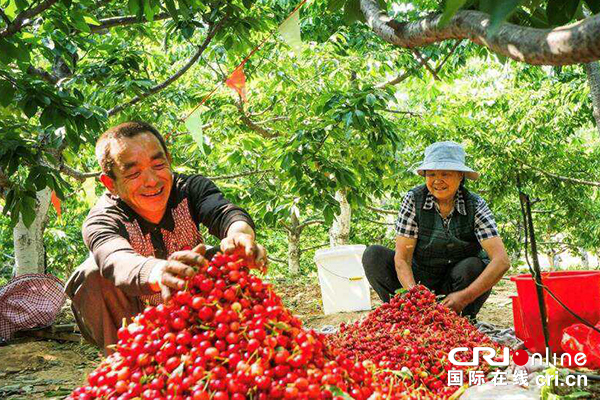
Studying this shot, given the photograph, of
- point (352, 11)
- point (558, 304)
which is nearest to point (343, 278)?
point (558, 304)

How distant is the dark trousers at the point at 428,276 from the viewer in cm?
307

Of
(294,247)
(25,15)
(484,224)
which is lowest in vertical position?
(294,247)

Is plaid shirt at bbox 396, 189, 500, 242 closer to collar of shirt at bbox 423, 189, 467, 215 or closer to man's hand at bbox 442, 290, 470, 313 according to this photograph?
collar of shirt at bbox 423, 189, 467, 215

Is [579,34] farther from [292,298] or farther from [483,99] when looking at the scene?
[483,99]

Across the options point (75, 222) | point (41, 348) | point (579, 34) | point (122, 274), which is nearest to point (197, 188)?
point (122, 274)

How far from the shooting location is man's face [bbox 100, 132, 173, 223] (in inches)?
80.1

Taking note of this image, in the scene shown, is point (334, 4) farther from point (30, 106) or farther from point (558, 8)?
point (30, 106)

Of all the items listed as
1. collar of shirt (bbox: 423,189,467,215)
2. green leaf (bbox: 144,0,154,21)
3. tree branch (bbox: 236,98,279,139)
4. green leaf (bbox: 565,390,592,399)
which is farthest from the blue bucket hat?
tree branch (bbox: 236,98,279,139)

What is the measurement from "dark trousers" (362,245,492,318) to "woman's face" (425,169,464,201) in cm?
41

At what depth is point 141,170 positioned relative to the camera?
2047mm

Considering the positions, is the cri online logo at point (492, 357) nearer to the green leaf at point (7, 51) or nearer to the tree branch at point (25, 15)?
the tree branch at point (25, 15)

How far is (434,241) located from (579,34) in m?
2.57

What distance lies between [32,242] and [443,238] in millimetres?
3810

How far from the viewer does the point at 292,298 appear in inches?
259
